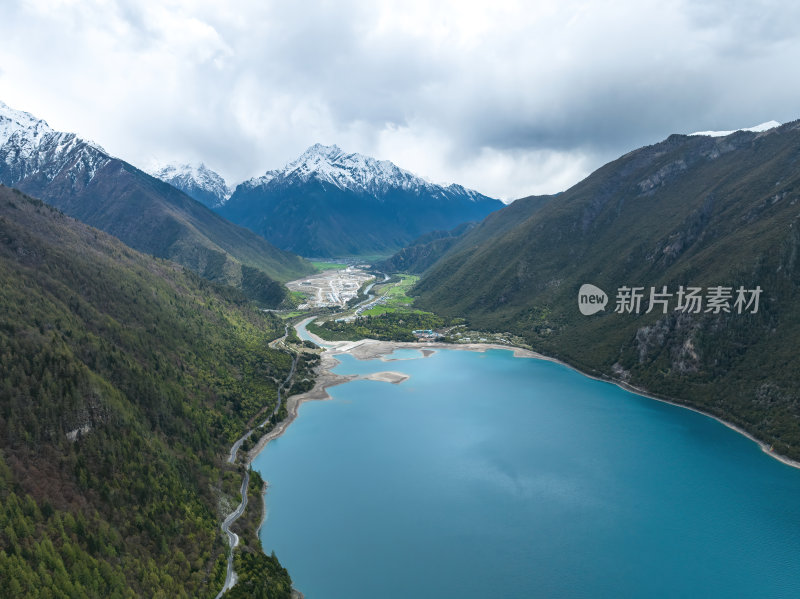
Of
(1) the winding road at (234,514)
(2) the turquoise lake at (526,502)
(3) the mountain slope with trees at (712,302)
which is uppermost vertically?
(3) the mountain slope with trees at (712,302)

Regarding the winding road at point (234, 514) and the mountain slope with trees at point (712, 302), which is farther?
the mountain slope with trees at point (712, 302)

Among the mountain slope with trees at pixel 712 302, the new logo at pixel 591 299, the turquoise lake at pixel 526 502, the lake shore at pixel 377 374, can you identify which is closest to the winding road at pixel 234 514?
the lake shore at pixel 377 374

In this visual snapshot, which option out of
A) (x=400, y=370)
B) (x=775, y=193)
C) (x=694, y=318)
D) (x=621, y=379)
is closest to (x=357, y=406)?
(x=400, y=370)

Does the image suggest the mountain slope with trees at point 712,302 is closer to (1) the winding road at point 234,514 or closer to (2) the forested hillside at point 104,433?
(1) the winding road at point 234,514

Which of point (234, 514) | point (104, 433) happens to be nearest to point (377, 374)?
point (234, 514)

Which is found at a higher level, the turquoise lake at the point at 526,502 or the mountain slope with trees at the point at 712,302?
the mountain slope with trees at the point at 712,302

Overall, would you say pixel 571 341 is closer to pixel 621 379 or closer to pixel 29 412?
pixel 621 379

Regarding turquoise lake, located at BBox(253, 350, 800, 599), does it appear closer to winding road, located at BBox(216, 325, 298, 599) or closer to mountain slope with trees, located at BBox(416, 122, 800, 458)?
winding road, located at BBox(216, 325, 298, 599)

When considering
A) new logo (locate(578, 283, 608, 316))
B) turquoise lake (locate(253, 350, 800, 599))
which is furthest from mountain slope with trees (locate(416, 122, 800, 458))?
turquoise lake (locate(253, 350, 800, 599))
